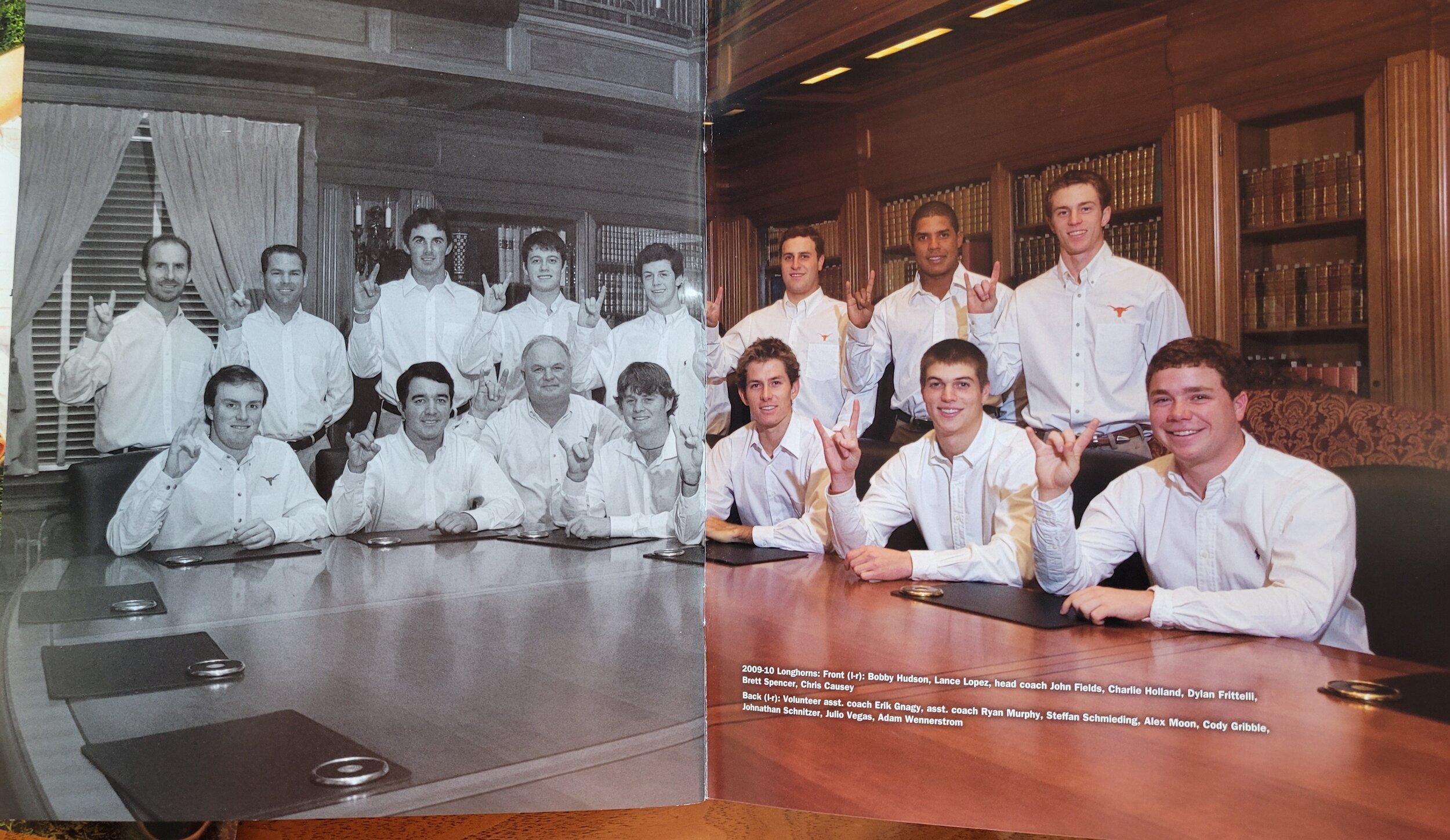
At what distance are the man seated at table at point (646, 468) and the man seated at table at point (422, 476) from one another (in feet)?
0.71

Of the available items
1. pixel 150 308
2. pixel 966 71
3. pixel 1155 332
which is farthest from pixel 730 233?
pixel 150 308

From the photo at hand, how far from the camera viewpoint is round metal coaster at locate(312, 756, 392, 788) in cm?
202

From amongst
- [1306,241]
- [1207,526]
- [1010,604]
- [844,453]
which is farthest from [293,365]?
[1306,241]

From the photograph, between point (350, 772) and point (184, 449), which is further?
point (184, 449)

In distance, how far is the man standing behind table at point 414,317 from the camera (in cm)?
254

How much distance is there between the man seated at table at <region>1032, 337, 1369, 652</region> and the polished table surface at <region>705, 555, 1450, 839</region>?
0.06m

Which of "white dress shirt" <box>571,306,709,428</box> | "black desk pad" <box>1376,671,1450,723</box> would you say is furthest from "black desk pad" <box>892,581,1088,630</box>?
"white dress shirt" <box>571,306,709,428</box>

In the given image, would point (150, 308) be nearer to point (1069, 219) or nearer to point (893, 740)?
point (893, 740)

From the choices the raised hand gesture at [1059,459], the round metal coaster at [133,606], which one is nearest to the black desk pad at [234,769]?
the round metal coaster at [133,606]

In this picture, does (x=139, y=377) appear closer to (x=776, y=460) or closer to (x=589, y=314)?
(x=589, y=314)

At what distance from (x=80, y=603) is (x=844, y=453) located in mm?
1924

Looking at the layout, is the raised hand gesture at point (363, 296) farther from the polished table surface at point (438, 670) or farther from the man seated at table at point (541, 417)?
the polished table surface at point (438, 670)

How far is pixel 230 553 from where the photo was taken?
8.24 ft

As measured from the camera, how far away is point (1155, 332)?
2199 mm
